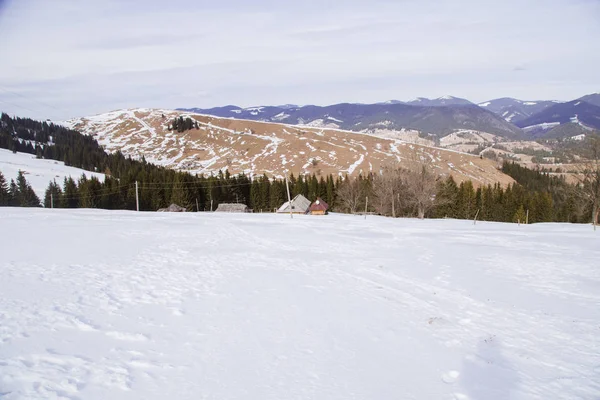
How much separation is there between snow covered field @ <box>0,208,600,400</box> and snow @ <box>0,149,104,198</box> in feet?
343

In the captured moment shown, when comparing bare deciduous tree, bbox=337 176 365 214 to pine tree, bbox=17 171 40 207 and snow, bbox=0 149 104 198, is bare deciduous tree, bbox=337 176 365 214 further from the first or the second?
snow, bbox=0 149 104 198

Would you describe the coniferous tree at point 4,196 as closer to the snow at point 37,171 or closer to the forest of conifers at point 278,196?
the forest of conifers at point 278,196

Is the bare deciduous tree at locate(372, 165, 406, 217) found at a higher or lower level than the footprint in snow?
higher

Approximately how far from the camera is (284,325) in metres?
9.78

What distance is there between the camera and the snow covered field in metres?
6.78

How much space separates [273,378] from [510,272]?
47.5ft

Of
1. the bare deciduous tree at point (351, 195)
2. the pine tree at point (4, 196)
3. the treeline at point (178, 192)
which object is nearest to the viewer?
the pine tree at point (4, 196)

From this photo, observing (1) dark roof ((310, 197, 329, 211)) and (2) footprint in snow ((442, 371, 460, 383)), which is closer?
(2) footprint in snow ((442, 371, 460, 383))

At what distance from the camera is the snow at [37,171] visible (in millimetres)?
108375

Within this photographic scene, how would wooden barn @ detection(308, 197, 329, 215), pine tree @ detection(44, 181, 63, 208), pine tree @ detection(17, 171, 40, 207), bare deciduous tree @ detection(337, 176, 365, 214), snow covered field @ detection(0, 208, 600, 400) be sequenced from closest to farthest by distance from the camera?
1. snow covered field @ detection(0, 208, 600, 400)
2. wooden barn @ detection(308, 197, 329, 215)
3. pine tree @ detection(17, 171, 40, 207)
4. pine tree @ detection(44, 181, 63, 208)
5. bare deciduous tree @ detection(337, 176, 365, 214)

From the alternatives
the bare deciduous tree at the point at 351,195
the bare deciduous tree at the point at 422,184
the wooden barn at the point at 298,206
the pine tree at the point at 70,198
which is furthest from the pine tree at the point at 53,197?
the bare deciduous tree at the point at 422,184

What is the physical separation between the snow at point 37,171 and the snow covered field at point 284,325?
10469 centimetres

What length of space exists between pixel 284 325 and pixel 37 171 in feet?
473

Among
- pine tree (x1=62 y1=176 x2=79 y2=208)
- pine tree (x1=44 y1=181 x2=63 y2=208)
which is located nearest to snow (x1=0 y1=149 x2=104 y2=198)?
pine tree (x1=44 y1=181 x2=63 y2=208)
